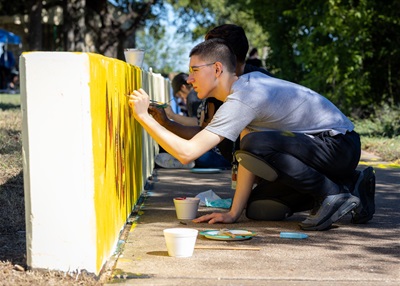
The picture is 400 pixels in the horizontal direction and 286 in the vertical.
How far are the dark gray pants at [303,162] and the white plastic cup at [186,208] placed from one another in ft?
1.26

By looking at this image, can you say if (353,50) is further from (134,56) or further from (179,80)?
(134,56)

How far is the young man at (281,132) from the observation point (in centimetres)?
536

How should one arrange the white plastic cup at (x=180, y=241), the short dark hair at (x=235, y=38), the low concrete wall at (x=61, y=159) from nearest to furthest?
the low concrete wall at (x=61, y=159)
the white plastic cup at (x=180, y=241)
the short dark hair at (x=235, y=38)

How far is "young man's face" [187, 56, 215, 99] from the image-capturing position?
17.8ft

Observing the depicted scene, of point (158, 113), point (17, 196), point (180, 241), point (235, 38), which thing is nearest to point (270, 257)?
point (180, 241)

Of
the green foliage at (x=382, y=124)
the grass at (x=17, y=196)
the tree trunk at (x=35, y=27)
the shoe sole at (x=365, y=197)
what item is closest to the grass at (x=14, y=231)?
the grass at (x=17, y=196)

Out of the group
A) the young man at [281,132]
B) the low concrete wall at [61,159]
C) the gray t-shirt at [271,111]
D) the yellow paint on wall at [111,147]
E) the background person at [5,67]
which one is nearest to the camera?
the low concrete wall at [61,159]

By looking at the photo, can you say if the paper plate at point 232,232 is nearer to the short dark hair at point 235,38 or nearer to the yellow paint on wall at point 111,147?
the yellow paint on wall at point 111,147

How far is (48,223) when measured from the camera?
4074 millimetres

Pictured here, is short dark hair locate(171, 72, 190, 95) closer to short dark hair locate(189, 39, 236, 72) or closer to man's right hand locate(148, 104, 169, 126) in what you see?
man's right hand locate(148, 104, 169, 126)

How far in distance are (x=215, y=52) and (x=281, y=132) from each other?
68 cm

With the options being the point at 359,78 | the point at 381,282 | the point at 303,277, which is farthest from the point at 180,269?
the point at 359,78

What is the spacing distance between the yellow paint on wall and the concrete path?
18 cm

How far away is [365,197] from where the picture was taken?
5.96 m
